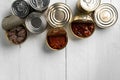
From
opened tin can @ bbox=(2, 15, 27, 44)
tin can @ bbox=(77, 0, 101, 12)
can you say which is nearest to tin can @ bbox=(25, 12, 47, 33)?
opened tin can @ bbox=(2, 15, 27, 44)

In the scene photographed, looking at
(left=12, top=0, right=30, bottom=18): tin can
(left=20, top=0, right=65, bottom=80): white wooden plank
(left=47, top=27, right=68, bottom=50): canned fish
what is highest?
(left=12, top=0, right=30, bottom=18): tin can

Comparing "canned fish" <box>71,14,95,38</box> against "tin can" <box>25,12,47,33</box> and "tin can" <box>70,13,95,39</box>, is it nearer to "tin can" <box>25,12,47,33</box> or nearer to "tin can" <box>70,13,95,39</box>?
"tin can" <box>70,13,95,39</box>

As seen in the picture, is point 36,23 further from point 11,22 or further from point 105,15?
point 105,15

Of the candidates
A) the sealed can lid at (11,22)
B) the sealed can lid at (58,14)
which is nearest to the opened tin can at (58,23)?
the sealed can lid at (58,14)

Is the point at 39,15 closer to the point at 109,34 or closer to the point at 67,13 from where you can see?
the point at 67,13

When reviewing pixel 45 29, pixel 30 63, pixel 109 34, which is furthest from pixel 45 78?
pixel 109 34
